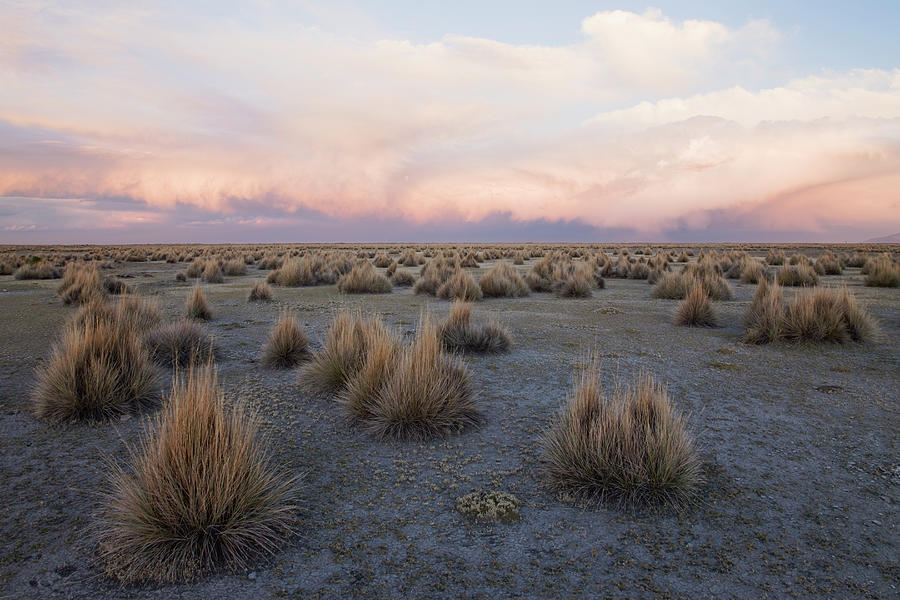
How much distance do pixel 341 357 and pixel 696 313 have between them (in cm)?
731

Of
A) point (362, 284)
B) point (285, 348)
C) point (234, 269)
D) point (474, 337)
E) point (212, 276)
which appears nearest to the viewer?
point (285, 348)

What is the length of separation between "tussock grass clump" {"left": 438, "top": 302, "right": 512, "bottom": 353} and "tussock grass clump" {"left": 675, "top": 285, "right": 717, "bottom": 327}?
4140 millimetres

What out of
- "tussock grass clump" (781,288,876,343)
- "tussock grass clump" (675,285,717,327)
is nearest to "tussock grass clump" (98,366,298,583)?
"tussock grass clump" (781,288,876,343)

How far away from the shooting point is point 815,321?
8359 mm

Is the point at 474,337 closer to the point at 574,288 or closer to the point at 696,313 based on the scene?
the point at 696,313

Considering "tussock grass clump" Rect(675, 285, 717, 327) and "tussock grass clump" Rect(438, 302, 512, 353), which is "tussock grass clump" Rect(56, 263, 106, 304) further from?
"tussock grass clump" Rect(675, 285, 717, 327)

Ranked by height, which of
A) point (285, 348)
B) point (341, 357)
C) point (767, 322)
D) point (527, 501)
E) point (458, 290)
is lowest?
point (527, 501)

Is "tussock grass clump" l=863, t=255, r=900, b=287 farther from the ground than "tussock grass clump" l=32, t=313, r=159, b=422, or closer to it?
farther from the ground

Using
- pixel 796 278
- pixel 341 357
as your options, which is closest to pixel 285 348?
pixel 341 357

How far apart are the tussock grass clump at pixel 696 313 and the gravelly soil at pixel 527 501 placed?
112 inches

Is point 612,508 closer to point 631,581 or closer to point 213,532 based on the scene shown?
point 631,581

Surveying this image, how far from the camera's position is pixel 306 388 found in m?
6.12

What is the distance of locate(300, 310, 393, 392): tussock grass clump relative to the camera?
5980 millimetres

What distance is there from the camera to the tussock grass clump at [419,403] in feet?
15.9
